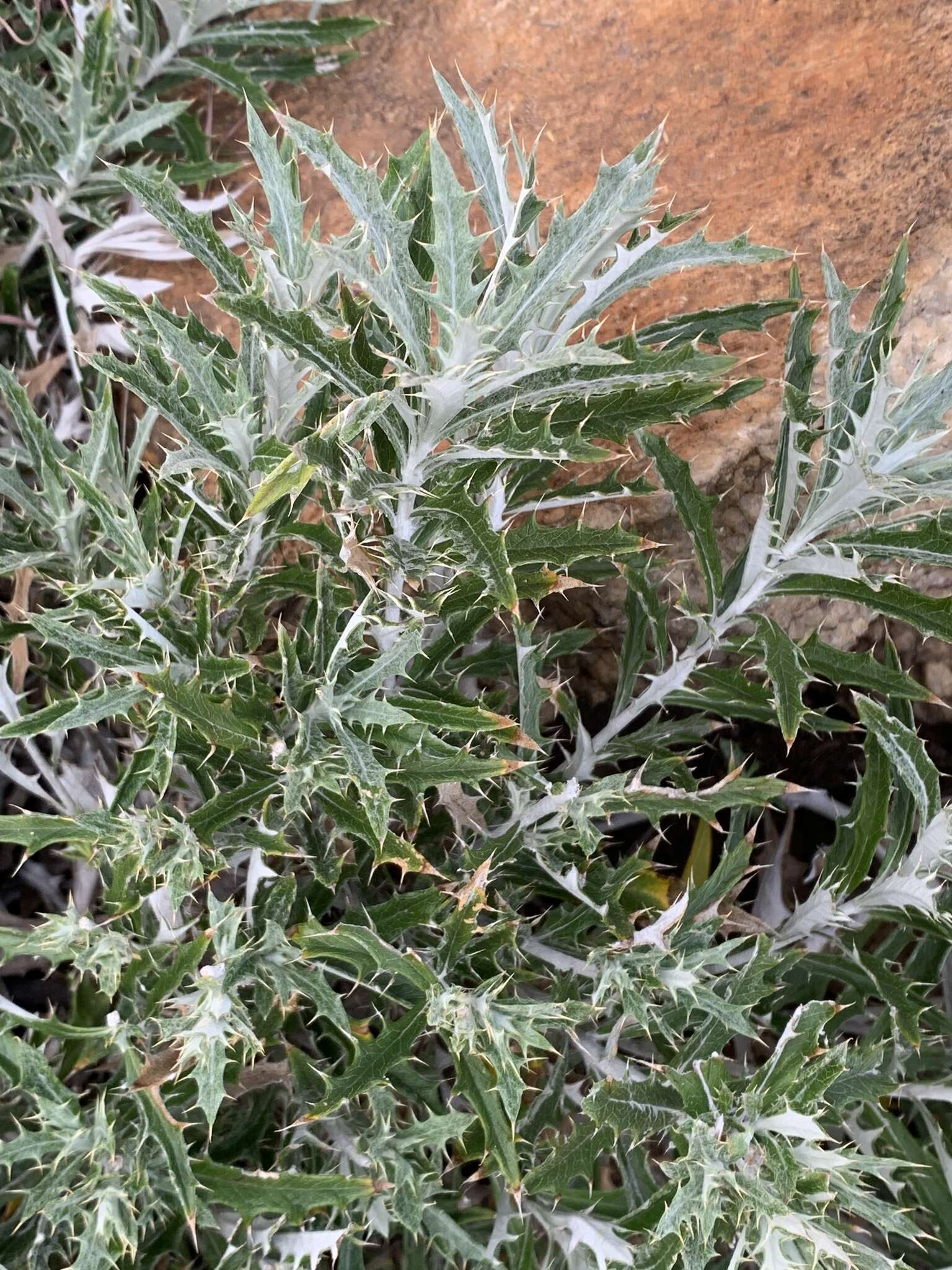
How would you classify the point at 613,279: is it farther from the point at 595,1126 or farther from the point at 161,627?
the point at 595,1126

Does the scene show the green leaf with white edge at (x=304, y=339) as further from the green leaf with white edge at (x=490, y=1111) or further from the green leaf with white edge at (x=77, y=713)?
the green leaf with white edge at (x=490, y=1111)

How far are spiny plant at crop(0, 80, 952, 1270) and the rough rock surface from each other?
0.18 meters

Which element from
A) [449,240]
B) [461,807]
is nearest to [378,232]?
[449,240]

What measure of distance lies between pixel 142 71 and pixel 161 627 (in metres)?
1.14

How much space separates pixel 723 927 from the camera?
1494 millimetres

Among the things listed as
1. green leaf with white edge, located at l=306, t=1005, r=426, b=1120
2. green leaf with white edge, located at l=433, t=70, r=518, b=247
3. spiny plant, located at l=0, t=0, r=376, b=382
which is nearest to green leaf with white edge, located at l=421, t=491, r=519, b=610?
green leaf with white edge, located at l=433, t=70, r=518, b=247

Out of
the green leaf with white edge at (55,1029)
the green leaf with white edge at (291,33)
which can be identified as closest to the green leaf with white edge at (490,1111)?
the green leaf with white edge at (55,1029)

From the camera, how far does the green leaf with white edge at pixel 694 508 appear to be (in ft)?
4.24

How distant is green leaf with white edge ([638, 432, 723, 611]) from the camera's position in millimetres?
1292

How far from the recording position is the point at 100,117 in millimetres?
1632

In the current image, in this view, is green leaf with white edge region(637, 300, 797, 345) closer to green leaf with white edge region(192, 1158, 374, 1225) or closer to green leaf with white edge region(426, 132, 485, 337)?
green leaf with white edge region(426, 132, 485, 337)

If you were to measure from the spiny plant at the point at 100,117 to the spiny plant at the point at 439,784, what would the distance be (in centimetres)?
48

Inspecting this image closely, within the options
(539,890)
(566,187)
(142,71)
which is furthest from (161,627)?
(142,71)

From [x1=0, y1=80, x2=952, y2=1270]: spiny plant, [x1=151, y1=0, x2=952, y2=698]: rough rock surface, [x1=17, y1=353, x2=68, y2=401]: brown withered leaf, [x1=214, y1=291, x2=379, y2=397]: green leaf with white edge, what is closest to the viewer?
[x1=214, y1=291, x2=379, y2=397]: green leaf with white edge
